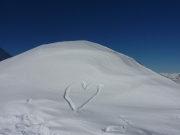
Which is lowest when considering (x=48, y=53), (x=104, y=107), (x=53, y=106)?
(x=53, y=106)

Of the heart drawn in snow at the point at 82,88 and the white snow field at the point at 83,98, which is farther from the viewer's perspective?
the heart drawn in snow at the point at 82,88

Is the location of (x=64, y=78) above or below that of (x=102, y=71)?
below

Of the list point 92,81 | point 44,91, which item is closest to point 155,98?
point 92,81

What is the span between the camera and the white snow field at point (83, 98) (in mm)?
3729

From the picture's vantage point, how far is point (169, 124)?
406 cm

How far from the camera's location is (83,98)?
5.46 meters

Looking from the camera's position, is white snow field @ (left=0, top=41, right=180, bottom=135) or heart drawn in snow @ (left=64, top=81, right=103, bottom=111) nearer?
white snow field @ (left=0, top=41, right=180, bottom=135)

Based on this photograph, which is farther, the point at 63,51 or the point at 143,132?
the point at 63,51

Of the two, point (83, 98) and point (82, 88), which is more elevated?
point (82, 88)

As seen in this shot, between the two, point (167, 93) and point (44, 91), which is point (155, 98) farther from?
point (44, 91)

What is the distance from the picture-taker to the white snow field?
147 inches

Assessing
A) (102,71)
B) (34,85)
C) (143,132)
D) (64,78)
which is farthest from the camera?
(102,71)

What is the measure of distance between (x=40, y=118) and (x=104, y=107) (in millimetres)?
1750

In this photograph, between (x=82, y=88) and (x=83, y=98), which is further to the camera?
(x=82, y=88)
